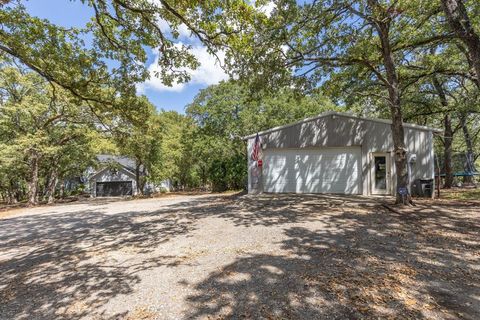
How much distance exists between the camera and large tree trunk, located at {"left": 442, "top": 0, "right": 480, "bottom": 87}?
12.6 feet

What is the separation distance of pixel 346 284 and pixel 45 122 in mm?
19589

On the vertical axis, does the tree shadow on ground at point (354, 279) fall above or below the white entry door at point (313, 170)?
below

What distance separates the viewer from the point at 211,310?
8.71ft

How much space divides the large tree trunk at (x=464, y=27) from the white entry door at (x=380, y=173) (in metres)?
7.83

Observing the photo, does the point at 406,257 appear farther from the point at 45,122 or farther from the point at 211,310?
the point at 45,122

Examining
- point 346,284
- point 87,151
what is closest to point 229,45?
point 346,284

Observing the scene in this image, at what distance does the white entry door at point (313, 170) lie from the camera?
1179 cm

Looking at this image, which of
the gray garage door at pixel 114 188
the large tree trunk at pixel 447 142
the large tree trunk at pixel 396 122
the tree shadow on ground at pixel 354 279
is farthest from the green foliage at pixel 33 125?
the large tree trunk at pixel 447 142

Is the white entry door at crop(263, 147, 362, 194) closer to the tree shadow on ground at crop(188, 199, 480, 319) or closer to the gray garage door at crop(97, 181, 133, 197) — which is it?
the tree shadow on ground at crop(188, 199, 480, 319)

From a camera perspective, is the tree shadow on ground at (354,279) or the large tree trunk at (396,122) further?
the large tree trunk at (396,122)

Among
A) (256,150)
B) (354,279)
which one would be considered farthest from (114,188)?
(354,279)

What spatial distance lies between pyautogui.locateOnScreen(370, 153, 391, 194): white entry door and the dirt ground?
464 cm

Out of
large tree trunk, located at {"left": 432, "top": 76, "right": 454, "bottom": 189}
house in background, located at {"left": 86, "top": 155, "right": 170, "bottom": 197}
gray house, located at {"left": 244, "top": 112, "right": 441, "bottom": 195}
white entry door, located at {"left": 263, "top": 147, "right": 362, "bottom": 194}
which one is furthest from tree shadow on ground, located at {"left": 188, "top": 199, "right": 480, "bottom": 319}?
house in background, located at {"left": 86, "top": 155, "right": 170, "bottom": 197}

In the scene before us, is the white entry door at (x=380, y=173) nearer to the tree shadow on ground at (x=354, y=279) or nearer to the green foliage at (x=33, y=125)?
the tree shadow on ground at (x=354, y=279)
